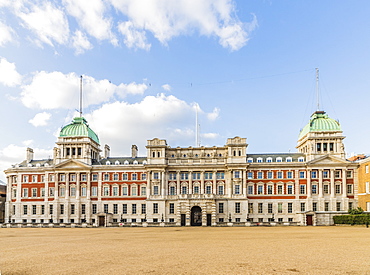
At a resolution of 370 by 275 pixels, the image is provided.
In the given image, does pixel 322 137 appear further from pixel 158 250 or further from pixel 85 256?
pixel 85 256

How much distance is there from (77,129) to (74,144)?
3853 mm

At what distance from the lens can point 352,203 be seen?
79.2 metres

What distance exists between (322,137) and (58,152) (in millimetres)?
63001

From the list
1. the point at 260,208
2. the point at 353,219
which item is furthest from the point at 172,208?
the point at 353,219

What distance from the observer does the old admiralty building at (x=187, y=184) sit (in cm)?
8006

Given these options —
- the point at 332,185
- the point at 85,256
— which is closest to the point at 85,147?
the point at 332,185

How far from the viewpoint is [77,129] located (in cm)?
8781

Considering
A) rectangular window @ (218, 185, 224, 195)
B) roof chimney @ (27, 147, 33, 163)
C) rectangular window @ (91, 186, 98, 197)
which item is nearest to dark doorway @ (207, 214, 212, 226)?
rectangular window @ (218, 185, 224, 195)

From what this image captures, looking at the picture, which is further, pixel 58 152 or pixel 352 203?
pixel 58 152

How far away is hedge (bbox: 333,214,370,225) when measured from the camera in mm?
60147

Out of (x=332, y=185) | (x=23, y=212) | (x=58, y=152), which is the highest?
(x=58, y=152)

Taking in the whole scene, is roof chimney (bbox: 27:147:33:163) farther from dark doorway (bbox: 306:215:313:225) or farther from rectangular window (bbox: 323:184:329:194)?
rectangular window (bbox: 323:184:329:194)

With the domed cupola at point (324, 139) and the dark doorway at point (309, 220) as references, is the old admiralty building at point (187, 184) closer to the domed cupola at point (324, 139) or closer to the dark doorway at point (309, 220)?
the domed cupola at point (324, 139)

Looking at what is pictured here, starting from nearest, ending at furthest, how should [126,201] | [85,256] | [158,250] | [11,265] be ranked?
[11,265] → [85,256] → [158,250] → [126,201]
